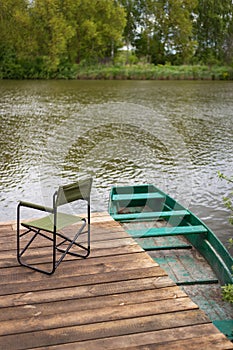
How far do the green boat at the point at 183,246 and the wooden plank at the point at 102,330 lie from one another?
466 mm

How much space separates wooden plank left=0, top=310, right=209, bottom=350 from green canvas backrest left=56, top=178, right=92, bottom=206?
0.86m

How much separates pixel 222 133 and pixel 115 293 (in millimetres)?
9949

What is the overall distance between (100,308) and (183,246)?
1755 mm

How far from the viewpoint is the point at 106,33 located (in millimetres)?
35438

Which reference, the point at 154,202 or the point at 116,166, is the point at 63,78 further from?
the point at 154,202

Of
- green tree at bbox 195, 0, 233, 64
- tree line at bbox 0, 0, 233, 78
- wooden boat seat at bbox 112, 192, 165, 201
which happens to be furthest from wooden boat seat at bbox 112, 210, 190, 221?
green tree at bbox 195, 0, 233, 64

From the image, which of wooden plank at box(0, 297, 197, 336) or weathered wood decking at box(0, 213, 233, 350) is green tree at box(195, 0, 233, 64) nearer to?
weathered wood decking at box(0, 213, 233, 350)

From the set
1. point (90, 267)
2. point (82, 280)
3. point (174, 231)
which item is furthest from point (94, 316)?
point (174, 231)

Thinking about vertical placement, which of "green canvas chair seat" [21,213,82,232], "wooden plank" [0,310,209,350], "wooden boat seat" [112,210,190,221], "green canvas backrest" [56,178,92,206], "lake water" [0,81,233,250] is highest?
"green canvas backrest" [56,178,92,206]

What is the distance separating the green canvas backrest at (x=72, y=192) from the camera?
3.18m

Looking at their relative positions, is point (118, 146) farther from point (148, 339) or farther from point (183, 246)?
point (148, 339)

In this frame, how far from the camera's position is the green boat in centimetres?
359

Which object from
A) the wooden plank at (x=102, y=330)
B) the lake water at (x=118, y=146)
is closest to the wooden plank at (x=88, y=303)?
the wooden plank at (x=102, y=330)

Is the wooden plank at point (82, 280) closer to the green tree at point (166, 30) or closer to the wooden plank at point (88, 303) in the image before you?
the wooden plank at point (88, 303)
